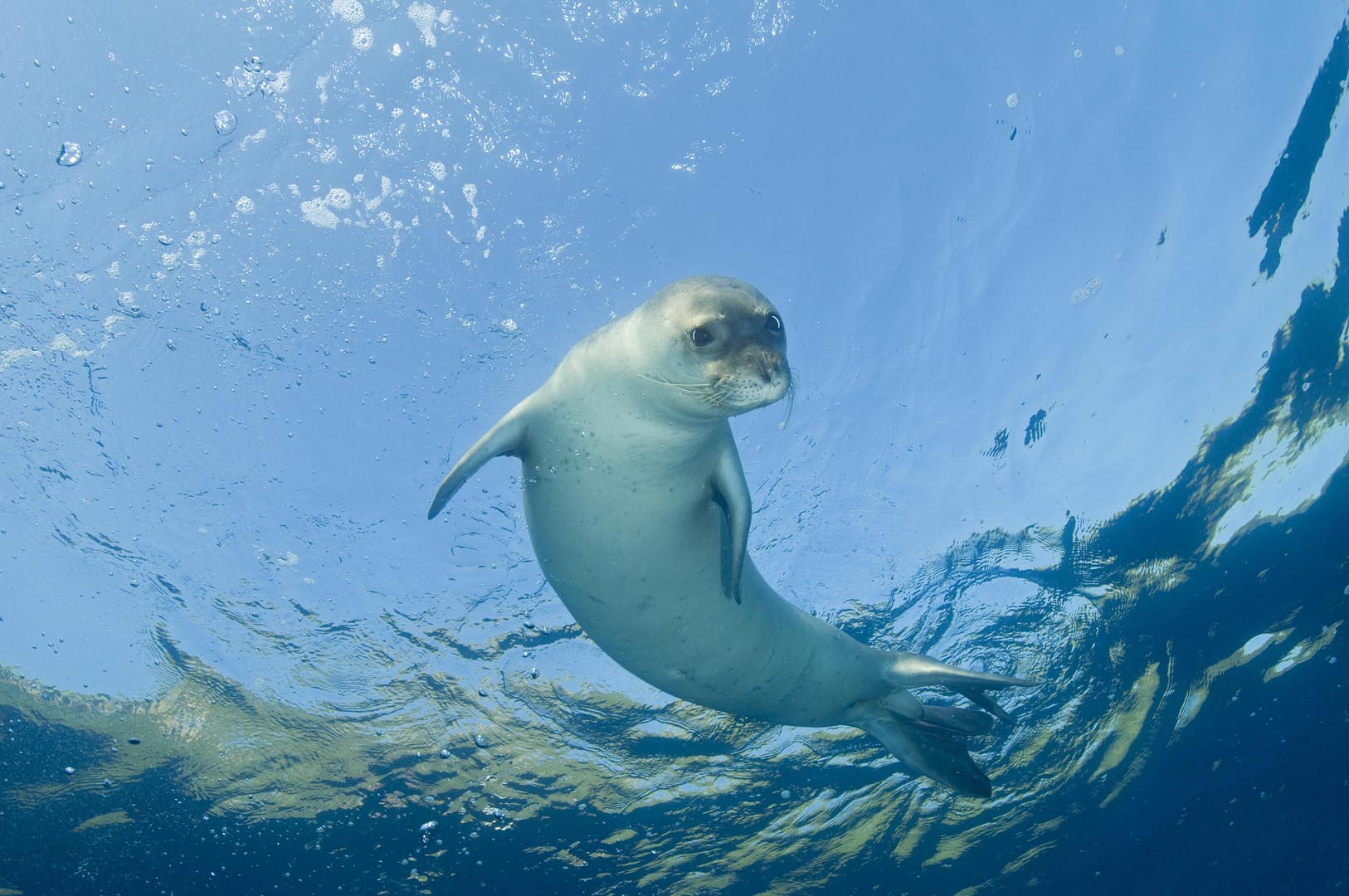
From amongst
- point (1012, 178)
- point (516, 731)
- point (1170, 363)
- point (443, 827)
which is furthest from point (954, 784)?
point (443, 827)

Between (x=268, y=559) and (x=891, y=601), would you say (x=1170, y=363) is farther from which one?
(x=268, y=559)

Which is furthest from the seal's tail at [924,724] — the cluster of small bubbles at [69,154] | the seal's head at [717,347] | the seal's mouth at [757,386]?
the cluster of small bubbles at [69,154]

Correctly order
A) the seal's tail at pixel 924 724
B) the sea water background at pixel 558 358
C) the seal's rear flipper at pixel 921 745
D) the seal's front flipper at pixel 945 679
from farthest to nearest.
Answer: the sea water background at pixel 558 358 → the seal's rear flipper at pixel 921 745 → the seal's tail at pixel 924 724 → the seal's front flipper at pixel 945 679

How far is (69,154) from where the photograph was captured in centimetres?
555

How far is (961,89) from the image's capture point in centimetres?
627

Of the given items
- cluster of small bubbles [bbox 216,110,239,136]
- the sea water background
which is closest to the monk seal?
the sea water background

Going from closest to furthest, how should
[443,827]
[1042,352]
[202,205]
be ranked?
[202,205]
[1042,352]
[443,827]

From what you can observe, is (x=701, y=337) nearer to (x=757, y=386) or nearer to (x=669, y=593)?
(x=757, y=386)

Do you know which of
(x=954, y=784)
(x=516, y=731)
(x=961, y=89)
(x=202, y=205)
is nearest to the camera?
(x=954, y=784)

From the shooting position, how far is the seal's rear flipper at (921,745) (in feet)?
18.2

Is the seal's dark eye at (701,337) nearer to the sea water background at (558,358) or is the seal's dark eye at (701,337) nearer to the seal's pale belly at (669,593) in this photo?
the seal's pale belly at (669,593)

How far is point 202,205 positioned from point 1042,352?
813 cm

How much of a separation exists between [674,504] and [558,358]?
3202mm

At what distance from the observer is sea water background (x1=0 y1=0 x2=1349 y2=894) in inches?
223
